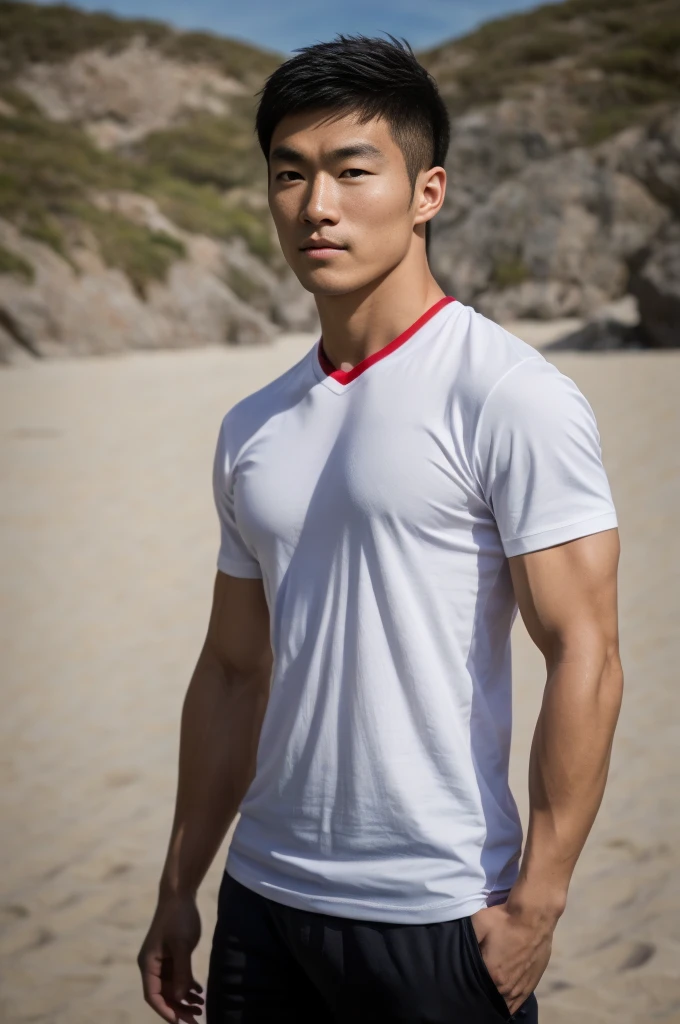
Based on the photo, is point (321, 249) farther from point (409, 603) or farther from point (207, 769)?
point (207, 769)

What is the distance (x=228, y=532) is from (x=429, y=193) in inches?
21.6

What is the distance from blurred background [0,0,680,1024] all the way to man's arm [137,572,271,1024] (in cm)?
157

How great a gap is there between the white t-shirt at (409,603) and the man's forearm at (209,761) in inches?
8.4

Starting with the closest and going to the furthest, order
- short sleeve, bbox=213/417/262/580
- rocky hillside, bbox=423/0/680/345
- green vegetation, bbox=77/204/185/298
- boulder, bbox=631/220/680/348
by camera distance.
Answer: short sleeve, bbox=213/417/262/580
boulder, bbox=631/220/680/348
green vegetation, bbox=77/204/185/298
rocky hillside, bbox=423/0/680/345

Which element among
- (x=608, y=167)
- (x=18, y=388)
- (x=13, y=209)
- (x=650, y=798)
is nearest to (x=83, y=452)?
(x=18, y=388)

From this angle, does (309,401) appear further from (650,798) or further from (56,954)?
(650,798)

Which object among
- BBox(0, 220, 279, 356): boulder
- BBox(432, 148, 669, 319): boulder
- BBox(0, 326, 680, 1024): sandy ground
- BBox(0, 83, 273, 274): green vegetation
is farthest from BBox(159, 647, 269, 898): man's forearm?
BBox(432, 148, 669, 319): boulder

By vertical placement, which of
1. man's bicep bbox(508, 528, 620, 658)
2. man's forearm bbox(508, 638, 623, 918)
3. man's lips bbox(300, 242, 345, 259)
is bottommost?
man's forearm bbox(508, 638, 623, 918)

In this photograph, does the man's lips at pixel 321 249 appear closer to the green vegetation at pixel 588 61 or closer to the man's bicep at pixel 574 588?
the man's bicep at pixel 574 588

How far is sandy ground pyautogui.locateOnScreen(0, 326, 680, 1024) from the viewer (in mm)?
3125

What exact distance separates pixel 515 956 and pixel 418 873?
0.14 meters

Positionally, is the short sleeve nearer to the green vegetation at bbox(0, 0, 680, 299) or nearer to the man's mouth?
the man's mouth

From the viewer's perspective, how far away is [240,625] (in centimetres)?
161

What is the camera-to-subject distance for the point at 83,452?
1081cm
